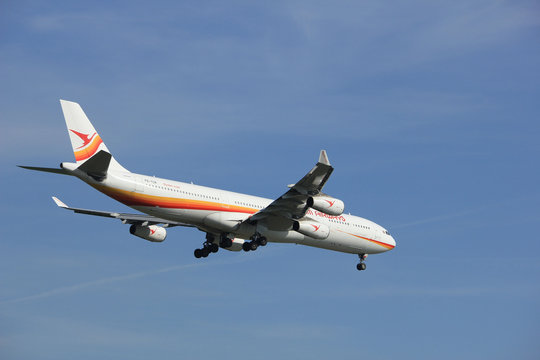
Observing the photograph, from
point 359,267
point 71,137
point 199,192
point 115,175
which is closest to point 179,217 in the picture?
point 199,192

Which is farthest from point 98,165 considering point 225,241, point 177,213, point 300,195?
point 300,195

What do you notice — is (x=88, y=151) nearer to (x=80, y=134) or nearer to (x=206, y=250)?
(x=80, y=134)

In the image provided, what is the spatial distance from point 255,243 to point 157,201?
23.3 ft

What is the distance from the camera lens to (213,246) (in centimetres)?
5000

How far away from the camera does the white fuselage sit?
42.1 meters

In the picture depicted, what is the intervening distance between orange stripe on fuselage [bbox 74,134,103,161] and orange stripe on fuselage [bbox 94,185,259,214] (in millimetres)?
2432

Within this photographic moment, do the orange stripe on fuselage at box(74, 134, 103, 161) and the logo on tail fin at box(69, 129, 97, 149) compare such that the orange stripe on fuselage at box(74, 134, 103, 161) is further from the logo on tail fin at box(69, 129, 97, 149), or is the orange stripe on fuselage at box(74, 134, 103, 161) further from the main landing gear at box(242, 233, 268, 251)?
the main landing gear at box(242, 233, 268, 251)

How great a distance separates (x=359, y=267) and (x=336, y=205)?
12042 mm

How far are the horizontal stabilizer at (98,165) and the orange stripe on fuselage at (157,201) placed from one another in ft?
2.71

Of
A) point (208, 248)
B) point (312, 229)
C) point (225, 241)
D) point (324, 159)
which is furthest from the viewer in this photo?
point (208, 248)

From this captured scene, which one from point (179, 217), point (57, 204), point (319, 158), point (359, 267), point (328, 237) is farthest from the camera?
point (359, 267)

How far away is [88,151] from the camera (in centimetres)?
4341

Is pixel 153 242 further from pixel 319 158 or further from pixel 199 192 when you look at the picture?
pixel 319 158

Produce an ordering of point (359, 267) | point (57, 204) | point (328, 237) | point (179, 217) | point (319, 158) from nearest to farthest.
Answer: point (319, 158)
point (179, 217)
point (57, 204)
point (328, 237)
point (359, 267)
